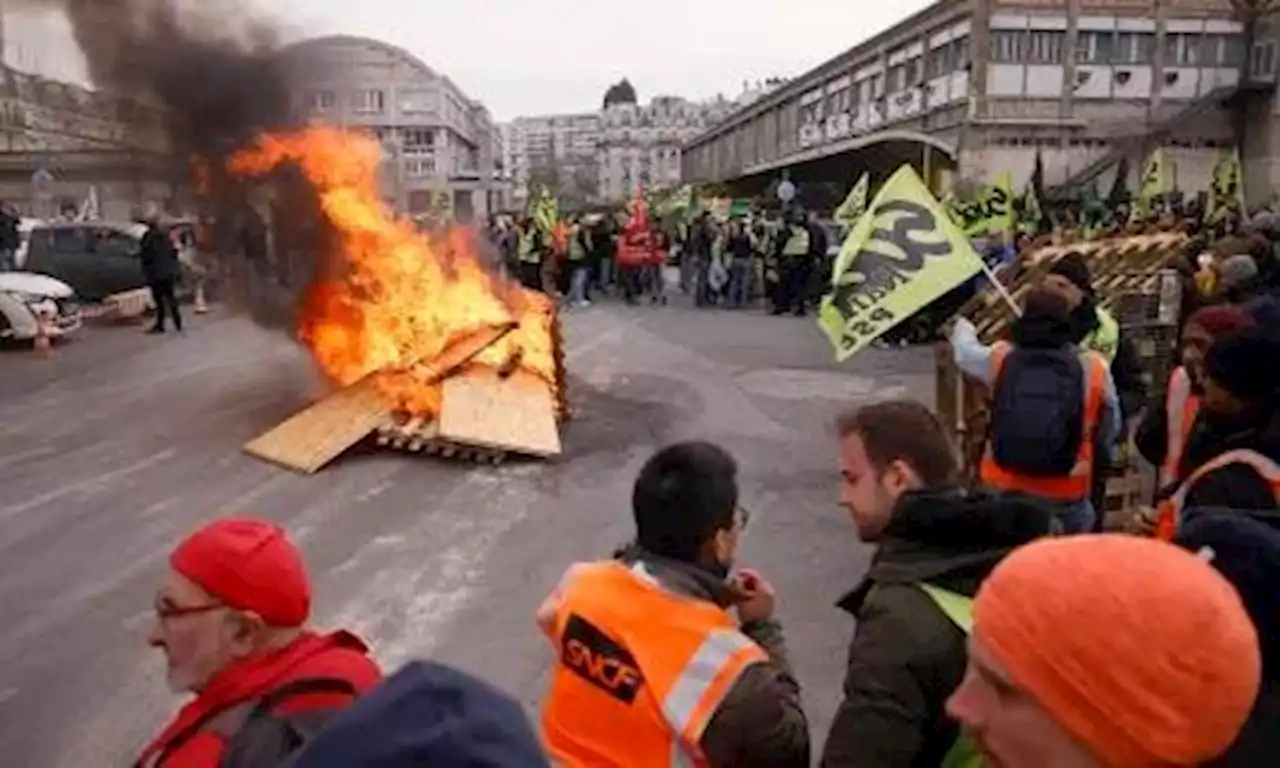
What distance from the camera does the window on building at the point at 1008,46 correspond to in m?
38.3

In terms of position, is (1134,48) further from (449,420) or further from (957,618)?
(957,618)

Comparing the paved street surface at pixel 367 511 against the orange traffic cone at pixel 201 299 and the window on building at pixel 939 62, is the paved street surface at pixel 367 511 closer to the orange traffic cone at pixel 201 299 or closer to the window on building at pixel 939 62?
the orange traffic cone at pixel 201 299

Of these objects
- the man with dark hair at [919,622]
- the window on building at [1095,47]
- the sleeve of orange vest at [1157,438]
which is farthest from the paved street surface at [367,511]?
the window on building at [1095,47]

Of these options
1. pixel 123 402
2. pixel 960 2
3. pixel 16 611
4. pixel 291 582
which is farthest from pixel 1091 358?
pixel 960 2

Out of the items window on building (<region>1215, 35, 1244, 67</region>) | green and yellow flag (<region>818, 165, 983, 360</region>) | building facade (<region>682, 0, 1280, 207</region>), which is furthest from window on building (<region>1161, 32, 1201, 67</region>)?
green and yellow flag (<region>818, 165, 983, 360</region>)

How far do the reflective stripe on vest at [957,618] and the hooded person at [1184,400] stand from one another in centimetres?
213

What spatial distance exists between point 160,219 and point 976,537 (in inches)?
751

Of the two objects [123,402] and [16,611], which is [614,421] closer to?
[123,402]

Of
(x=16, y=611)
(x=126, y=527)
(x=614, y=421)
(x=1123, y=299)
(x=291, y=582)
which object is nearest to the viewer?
(x=291, y=582)

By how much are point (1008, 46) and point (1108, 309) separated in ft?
103

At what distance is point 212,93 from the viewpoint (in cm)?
1512

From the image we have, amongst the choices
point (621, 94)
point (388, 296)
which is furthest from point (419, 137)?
point (621, 94)

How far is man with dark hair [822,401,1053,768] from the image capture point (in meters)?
2.38

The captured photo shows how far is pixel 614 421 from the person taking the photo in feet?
42.5
